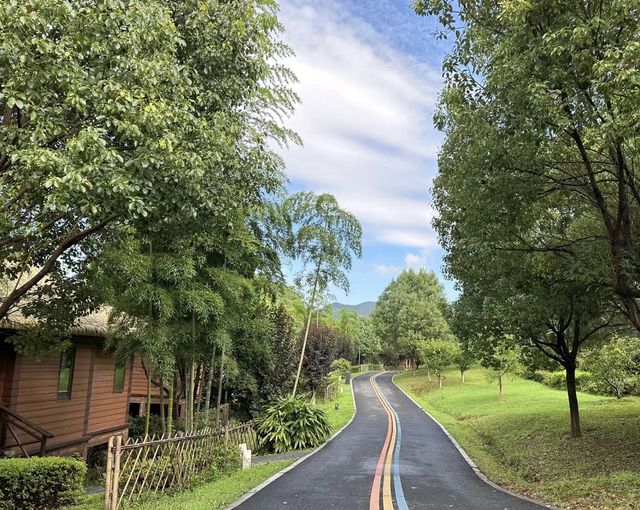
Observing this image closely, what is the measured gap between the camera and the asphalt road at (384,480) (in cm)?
825

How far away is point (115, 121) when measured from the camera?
555cm

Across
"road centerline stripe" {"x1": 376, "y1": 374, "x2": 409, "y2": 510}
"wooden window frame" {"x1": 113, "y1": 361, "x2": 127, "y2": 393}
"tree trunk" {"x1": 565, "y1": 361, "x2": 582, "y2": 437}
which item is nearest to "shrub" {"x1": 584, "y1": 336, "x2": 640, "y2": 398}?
"tree trunk" {"x1": 565, "y1": 361, "x2": 582, "y2": 437}

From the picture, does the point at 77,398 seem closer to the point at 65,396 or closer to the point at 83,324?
the point at 65,396

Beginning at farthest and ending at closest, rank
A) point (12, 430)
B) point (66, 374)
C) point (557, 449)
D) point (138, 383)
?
1. point (138, 383)
2. point (66, 374)
3. point (557, 449)
4. point (12, 430)

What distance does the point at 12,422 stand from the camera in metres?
12.1

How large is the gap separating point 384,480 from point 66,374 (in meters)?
9.71

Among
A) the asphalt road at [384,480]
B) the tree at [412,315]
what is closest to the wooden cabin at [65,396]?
the asphalt road at [384,480]

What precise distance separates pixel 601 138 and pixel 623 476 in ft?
20.7

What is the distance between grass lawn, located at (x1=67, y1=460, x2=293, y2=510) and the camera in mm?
7925

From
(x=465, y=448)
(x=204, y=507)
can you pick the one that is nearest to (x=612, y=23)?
(x=204, y=507)

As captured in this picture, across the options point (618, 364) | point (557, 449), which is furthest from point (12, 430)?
point (618, 364)

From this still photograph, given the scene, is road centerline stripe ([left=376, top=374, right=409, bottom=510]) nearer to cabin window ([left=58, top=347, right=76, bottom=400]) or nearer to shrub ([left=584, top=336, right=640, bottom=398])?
cabin window ([left=58, top=347, right=76, bottom=400])

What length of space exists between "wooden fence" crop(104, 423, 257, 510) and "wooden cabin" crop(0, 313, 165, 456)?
364cm

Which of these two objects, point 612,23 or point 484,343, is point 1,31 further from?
point 484,343
